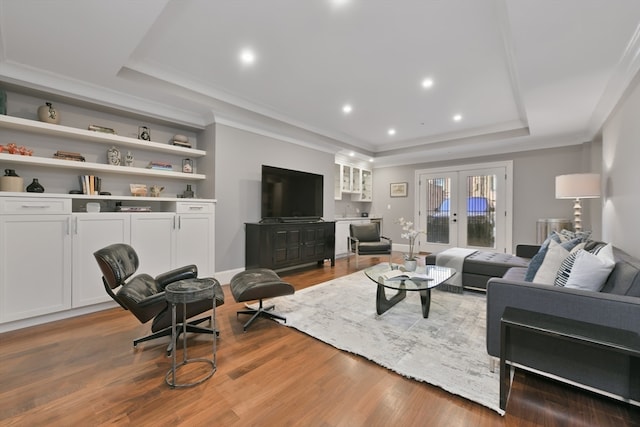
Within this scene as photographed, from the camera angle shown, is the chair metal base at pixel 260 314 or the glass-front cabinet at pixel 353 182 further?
the glass-front cabinet at pixel 353 182

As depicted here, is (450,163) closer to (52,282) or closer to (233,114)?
(233,114)

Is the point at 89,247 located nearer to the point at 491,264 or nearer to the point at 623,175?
the point at 491,264

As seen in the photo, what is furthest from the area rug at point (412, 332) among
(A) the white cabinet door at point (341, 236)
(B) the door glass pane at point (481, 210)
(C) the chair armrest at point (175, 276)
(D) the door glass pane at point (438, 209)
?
(D) the door glass pane at point (438, 209)

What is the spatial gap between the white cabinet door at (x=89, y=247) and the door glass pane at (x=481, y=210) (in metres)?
6.74

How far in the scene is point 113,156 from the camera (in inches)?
134

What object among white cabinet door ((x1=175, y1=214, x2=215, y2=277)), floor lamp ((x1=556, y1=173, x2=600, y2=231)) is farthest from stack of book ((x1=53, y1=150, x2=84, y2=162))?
floor lamp ((x1=556, y1=173, x2=600, y2=231))

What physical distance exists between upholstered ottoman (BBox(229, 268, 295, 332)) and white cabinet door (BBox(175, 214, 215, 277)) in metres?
1.26

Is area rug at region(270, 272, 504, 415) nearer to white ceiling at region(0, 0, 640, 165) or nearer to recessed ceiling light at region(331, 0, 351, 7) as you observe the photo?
white ceiling at region(0, 0, 640, 165)

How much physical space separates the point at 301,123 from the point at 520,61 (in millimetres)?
3281

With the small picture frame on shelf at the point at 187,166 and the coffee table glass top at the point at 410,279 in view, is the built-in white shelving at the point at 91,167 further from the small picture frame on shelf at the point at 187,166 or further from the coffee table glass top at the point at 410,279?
the coffee table glass top at the point at 410,279

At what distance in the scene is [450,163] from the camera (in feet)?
21.8

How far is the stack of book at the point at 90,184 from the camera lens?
3.12m

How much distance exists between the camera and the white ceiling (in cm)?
204

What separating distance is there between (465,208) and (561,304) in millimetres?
5306
